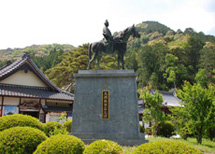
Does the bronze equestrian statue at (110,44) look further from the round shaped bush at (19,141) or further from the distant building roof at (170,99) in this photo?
the distant building roof at (170,99)

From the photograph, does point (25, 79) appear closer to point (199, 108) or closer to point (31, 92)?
point (31, 92)

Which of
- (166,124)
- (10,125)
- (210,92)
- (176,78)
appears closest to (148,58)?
(176,78)

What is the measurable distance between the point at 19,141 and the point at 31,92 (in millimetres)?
10835

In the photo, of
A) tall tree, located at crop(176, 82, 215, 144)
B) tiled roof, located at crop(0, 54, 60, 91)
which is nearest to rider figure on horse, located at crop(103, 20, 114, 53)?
tall tree, located at crop(176, 82, 215, 144)

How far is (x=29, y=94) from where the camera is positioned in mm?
14367

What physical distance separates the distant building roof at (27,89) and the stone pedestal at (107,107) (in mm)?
7053

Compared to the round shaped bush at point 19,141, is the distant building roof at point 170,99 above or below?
below

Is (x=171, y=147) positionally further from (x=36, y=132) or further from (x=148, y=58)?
(x=148, y=58)

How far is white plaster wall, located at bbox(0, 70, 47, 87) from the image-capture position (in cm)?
1474

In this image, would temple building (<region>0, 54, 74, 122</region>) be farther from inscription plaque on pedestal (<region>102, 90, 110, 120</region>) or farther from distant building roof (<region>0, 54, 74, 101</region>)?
inscription plaque on pedestal (<region>102, 90, 110, 120</region>)

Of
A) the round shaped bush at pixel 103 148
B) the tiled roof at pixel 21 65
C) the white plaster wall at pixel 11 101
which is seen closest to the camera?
the round shaped bush at pixel 103 148

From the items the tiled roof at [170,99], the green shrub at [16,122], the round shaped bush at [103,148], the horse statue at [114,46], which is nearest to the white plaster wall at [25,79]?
the horse statue at [114,46]

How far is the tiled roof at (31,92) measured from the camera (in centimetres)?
1345

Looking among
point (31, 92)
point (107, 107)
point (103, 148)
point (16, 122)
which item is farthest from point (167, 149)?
point (31, 92)
